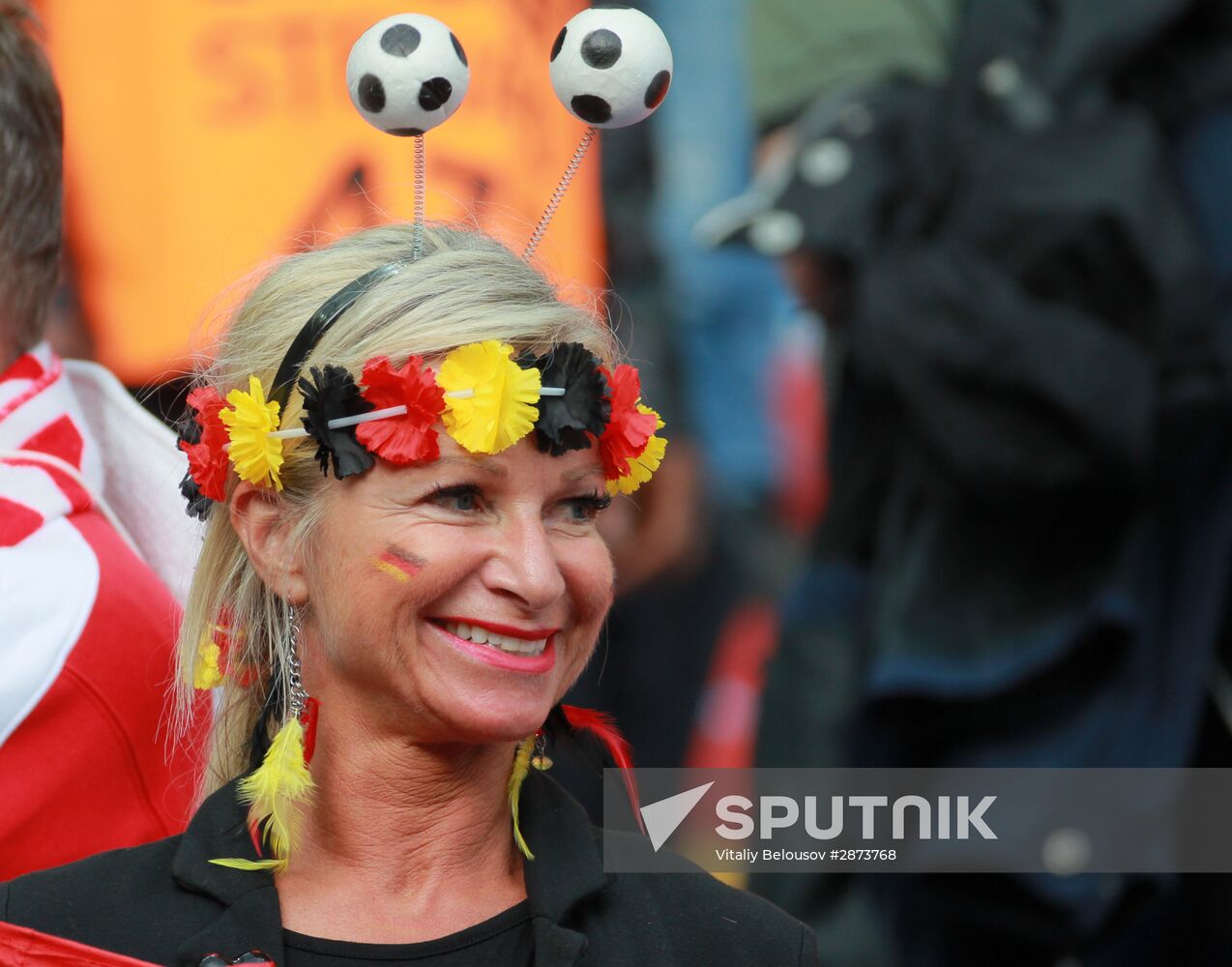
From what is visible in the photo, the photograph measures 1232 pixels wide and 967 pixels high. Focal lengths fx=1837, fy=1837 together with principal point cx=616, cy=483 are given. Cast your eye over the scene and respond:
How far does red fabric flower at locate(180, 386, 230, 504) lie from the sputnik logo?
0.74 meters

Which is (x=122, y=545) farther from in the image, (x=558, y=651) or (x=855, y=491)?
(x=855, y=491)

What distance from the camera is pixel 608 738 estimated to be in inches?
100

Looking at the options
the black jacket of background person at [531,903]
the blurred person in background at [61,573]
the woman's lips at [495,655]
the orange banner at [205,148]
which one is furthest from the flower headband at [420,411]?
the orange banner at [205,148]

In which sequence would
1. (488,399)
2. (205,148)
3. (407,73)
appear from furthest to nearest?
1. (205,148)
2. (407,73)
3. (488,399)

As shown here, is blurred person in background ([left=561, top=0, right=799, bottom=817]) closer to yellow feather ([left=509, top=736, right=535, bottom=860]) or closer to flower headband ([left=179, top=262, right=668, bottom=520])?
yellow feather ([left=509, top=736, right=535, bottom=860])

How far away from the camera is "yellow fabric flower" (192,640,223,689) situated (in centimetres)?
245

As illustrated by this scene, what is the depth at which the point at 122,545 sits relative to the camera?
2.74 m

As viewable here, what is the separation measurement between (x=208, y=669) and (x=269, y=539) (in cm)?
22

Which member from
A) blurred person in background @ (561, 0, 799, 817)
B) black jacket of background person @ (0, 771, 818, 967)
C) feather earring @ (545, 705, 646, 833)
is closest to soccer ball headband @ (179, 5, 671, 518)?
feather earring @ (545, 705, 646, 833)

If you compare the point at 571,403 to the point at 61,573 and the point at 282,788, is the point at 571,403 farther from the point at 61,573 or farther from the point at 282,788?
the point at 61,573

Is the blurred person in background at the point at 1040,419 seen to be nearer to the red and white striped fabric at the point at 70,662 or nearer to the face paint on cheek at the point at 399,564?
the red and white striped fabric at the point at 70,662

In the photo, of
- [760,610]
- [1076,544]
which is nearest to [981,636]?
[1076,544]

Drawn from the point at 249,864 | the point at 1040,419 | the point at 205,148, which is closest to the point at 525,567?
the point at 249,864

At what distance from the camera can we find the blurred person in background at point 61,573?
8.07 ft
